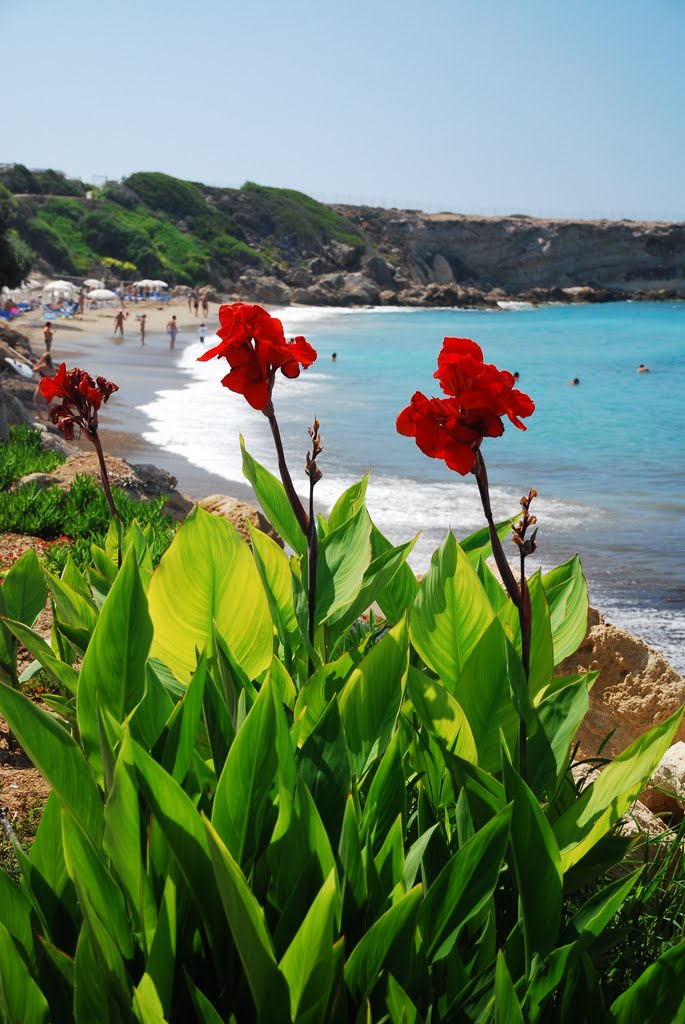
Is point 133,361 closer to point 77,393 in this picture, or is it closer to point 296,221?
Result: point 77,393

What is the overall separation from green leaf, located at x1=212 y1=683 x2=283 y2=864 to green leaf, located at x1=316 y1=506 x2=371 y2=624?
0.66 m

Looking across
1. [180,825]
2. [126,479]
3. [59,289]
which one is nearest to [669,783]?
[180,825]

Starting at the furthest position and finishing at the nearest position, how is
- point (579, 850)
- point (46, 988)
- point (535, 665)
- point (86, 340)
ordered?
1. point (86, 340)
2. point (535, 665)
3. point (579, 850)
4. point (46, 988)

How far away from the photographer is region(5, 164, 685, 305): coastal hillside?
A: 57.6m

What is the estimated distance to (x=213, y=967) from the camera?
146 cm

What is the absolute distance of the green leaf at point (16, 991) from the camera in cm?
126

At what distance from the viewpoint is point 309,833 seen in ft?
4.45

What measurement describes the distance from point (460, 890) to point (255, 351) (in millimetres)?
1192

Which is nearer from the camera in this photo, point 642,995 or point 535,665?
point 642,995

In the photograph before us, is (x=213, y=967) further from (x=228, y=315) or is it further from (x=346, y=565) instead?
(x=228, y=315)

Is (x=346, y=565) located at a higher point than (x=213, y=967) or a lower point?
higher

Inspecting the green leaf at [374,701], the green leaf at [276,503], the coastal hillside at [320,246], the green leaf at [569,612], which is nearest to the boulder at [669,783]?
the green leaf at [569,612]

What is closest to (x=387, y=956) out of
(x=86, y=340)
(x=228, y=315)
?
(x=228, y=315)

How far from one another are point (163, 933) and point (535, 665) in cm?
94
